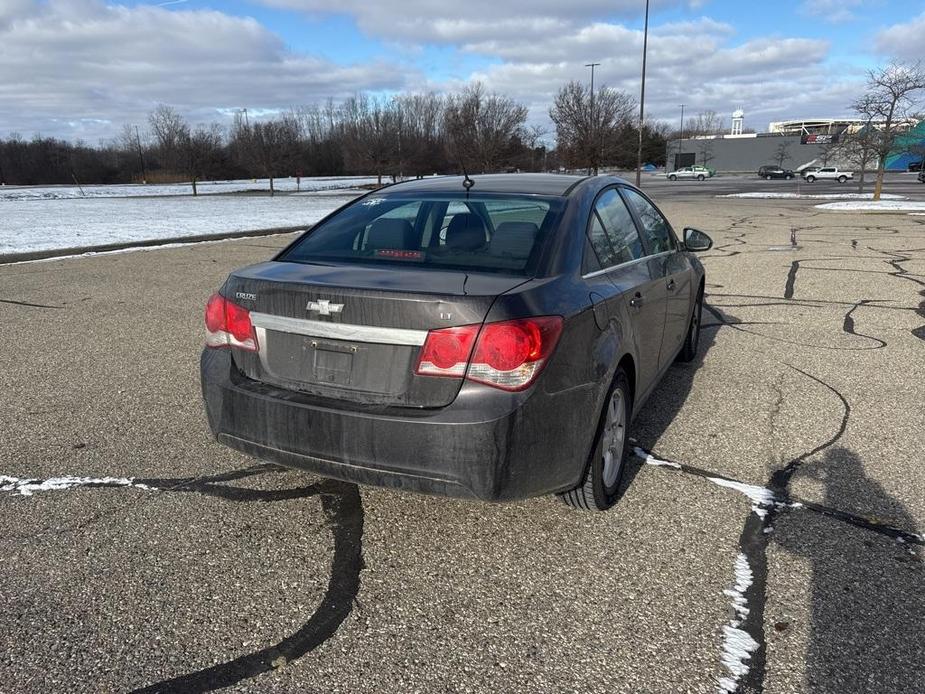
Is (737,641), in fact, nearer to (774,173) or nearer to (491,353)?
(491,353)

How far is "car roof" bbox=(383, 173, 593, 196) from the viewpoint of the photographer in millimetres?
3541

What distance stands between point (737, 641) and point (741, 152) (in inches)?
4086

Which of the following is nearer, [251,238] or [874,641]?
[874,641]

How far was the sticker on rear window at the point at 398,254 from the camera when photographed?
3.05 meters

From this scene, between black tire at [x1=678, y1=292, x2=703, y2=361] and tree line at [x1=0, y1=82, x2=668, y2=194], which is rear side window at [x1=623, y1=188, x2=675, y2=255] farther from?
tree line at [x1=0, y1=82, x2=668, y2=194]

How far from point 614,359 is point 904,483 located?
1790mm

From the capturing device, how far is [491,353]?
8.14 ft

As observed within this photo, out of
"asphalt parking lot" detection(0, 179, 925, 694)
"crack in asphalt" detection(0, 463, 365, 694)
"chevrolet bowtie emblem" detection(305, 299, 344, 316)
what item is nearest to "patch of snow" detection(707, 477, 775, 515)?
"asphalt parking lot" detection(0, 179, 925, 694)

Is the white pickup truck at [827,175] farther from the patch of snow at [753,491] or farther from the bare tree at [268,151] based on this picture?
the patch of snow at [753,491]

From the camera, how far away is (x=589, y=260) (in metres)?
3.14

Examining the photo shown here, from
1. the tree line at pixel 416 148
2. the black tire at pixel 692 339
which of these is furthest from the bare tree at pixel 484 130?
the black tire at pixel 692 339

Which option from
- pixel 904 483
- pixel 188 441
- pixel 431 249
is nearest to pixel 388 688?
pixel 431 249

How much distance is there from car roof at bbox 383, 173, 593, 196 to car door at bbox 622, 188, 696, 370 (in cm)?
62

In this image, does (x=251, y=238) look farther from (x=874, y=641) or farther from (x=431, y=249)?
(x=874, y=641)
